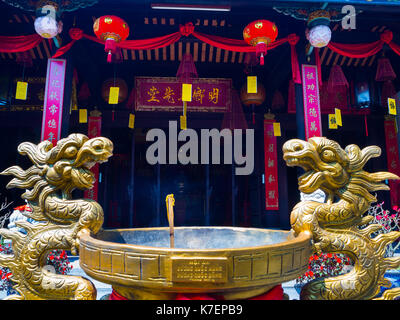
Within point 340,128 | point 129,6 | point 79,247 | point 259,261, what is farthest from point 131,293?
point 340,128

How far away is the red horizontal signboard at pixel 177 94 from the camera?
6266 millimetres

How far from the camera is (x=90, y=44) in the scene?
5.50 meters

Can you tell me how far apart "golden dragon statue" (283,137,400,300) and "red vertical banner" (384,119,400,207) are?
19.2 ft

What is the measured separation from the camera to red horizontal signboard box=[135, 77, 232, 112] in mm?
6266

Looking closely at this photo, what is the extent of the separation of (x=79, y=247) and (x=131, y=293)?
0.44m

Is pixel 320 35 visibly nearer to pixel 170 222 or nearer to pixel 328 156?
pixel 328 156

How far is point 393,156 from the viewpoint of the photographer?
6691 mm

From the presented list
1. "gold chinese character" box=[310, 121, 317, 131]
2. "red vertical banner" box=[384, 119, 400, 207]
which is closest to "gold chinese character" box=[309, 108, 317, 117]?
"gold chinese character" box=[310, 121, 317, 131]

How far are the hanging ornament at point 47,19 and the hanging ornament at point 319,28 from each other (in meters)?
3.78

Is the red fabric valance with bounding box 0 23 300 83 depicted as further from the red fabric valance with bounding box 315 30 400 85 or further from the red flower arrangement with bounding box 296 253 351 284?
the red flower arrangement with bounding box 296 253 351 284

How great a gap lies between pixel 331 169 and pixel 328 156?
9 centimetres

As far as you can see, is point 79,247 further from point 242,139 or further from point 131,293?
point 242,139

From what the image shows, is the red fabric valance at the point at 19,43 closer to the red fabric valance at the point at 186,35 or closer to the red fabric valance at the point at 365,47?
the red fabric valance at the point at 186,35

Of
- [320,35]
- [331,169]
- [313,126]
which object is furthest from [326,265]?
[320,35]
